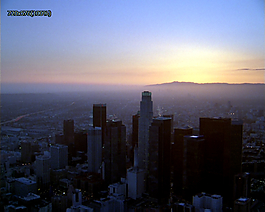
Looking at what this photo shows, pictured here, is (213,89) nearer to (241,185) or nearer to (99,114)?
(241,185)

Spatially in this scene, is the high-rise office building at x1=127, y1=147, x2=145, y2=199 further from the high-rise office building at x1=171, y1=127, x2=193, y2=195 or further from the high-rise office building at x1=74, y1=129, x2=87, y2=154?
the high-rise office building at x1=74, y1=129, x2=87, y2=154

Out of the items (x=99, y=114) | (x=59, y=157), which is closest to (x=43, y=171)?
(x=59, y=157)

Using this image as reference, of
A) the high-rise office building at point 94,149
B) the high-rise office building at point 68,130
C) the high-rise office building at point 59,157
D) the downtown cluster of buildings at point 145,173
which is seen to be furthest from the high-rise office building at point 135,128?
the high-rise office building at point 68,130

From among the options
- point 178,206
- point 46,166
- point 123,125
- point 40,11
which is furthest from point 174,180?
point 40,11

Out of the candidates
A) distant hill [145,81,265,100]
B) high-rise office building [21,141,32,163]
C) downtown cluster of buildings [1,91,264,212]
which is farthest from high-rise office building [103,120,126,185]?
high-rise office building [21,141,32,163]

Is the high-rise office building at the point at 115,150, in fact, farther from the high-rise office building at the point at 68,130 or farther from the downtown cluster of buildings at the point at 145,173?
the high-rise office building at the point at 68,130

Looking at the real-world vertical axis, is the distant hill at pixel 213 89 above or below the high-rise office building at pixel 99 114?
above

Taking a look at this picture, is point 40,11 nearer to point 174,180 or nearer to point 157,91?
point 157,91
